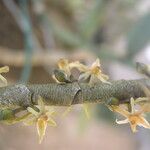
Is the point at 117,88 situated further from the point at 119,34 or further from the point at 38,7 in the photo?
the point at 119,34

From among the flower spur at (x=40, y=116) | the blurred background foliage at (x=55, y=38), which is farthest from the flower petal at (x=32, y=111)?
the blurred background foliage at (x=55, y=38)

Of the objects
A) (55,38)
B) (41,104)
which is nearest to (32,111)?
(41,104)

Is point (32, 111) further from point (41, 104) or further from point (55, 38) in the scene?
point (55, 38)

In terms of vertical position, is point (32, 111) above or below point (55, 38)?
below

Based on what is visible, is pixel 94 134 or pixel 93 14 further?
pixel 94 134

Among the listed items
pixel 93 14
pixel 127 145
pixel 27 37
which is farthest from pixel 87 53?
pixel 127 145

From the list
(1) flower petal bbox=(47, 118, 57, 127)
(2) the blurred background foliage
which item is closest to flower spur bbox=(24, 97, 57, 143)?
(1) flower petal bbox=(47, 118, 57, 127)

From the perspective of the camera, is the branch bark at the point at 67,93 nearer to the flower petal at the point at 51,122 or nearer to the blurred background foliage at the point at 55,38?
the flower petal at the point at 51,122

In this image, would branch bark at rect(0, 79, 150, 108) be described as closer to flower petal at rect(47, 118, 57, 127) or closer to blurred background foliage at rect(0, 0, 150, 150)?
flower petal at rect(47, 118, 57, 127)
